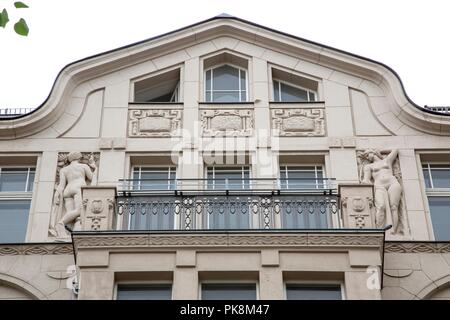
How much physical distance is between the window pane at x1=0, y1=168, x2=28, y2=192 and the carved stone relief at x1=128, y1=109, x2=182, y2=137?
2.38 metres

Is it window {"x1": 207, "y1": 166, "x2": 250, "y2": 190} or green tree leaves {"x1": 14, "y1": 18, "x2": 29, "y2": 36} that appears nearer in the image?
green tree leaves {"x1": 14, "y1": 18, "x2": 29, "y2": 36}

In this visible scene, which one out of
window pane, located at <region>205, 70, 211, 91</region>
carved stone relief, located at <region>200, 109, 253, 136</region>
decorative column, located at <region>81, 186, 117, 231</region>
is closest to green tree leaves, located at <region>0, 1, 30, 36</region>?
decorative column, located at <region>81, 186, 117, 231</region>

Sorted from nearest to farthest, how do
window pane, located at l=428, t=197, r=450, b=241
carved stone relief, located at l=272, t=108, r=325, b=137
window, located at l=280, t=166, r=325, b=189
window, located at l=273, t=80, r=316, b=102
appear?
window pane, located at l=428, t=197, r=450, b=241, window, located at l=280, t=166, r=325, b=189, carved stone relief, located at l=272, t=108, r=325, b=137, window, located at l=273, t=80, r=316, b=102

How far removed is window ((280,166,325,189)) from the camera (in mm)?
20625

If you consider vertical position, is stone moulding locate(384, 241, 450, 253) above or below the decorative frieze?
above

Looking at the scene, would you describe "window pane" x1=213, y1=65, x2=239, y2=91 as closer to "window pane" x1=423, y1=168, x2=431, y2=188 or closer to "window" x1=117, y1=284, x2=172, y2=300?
"window pane" x1=423, y1=168, x2=431, y2=188

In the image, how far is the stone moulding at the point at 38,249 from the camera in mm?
19312

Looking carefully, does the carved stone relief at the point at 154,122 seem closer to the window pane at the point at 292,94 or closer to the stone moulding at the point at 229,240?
the window pane at the point at 292,94

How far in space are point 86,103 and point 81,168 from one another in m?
2.07

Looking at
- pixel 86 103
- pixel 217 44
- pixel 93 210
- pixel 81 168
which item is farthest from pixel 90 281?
pixel 217 44

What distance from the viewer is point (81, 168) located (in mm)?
20688

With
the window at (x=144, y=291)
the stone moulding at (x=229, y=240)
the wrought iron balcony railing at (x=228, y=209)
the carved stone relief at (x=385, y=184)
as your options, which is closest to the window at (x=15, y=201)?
the wrought iron balcony railing at (x=228, y=209)

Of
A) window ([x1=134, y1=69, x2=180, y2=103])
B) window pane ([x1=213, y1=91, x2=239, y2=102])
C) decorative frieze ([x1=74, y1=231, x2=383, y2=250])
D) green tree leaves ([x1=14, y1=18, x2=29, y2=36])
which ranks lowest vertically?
green tree leaves ([x1=14, y1=18, x2=29, y2=36])

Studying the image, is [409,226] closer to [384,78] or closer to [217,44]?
[384,78]
